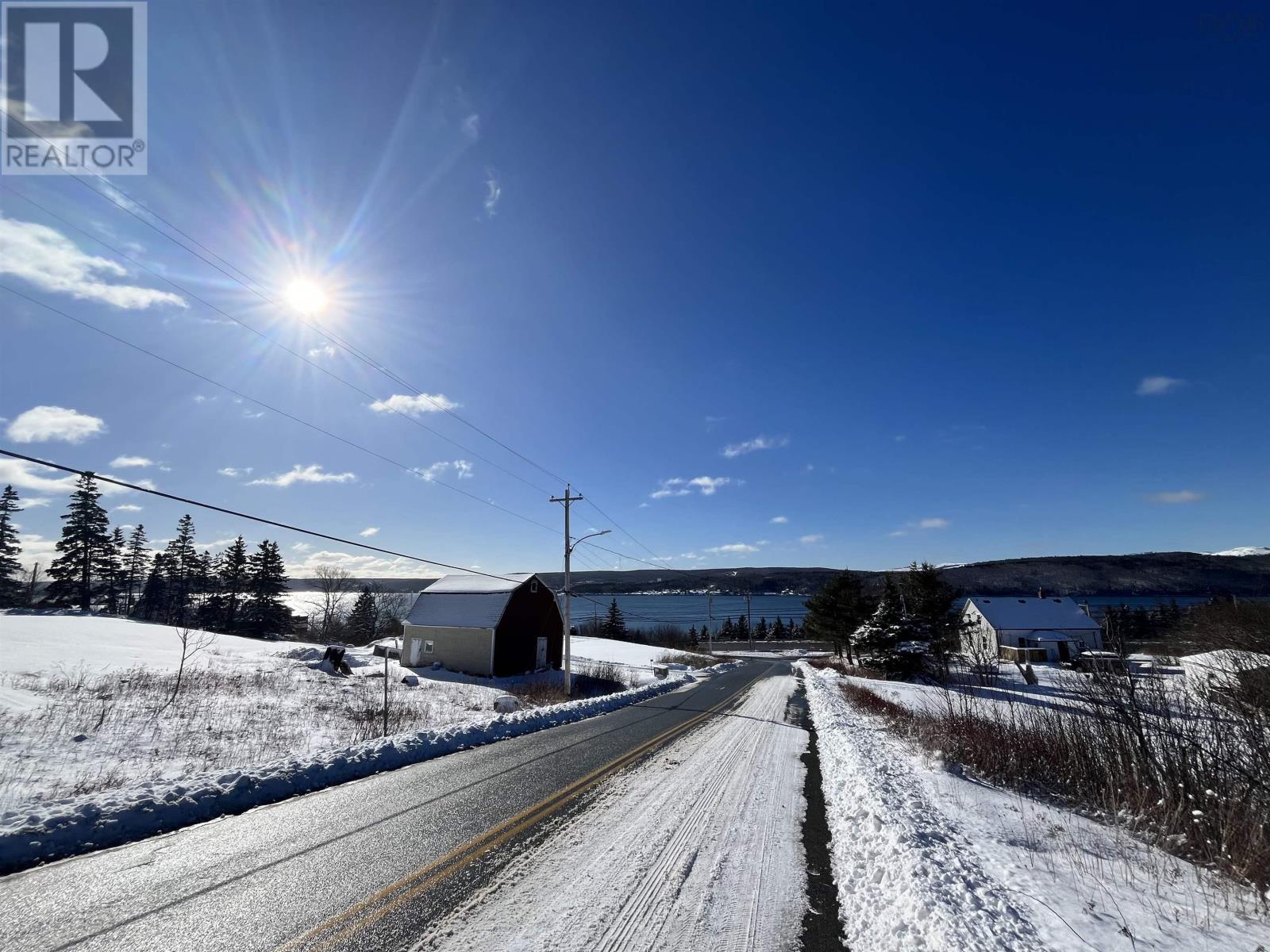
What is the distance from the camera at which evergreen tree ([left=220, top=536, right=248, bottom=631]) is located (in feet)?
200

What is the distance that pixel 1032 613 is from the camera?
63.3 m

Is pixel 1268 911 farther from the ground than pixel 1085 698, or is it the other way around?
pixel 1085 698

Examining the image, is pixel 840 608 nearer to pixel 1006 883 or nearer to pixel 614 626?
pixel 614 626

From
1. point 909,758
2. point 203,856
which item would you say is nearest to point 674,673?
point 909,758

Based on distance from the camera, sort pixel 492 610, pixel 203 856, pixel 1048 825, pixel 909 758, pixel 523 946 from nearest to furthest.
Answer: pixel 523 946 → pixel 203 856 → pixel 1048 825 → pixel 909 758 → pixel 492 610

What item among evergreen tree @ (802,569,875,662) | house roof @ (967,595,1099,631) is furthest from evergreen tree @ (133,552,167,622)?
house roof @ (967,595,1099,631)

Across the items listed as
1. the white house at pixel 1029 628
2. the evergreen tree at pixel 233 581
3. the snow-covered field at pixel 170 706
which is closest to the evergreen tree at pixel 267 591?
the evergreen tree at pixel 233 581

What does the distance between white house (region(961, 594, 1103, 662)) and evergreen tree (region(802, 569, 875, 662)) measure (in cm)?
1804

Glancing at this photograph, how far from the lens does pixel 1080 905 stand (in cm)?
491

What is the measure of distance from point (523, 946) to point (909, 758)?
9.81 m

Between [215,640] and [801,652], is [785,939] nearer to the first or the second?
[215,640]

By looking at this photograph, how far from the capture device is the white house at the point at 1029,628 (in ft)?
194

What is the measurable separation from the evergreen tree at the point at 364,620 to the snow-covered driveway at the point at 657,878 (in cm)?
7021

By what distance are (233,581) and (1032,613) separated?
93.8 meters
